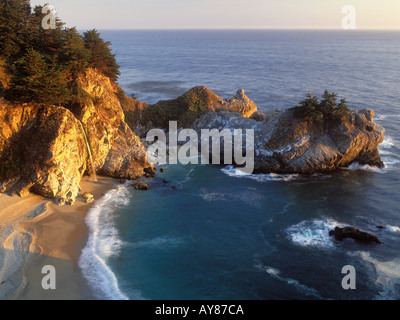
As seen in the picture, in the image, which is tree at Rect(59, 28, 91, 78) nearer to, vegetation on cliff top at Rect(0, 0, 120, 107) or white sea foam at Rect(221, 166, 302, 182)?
vegetation on cliff top at Rect(0, 0, 120, 107)

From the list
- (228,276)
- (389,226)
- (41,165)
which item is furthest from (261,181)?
(41,165)

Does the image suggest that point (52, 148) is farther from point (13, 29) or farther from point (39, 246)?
point (13, 29)

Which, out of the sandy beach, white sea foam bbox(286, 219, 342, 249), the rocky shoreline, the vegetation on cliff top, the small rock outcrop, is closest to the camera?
the sandy beach

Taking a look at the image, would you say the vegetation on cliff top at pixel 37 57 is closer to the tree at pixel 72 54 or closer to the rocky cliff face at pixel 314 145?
the tree at pixel 72 54

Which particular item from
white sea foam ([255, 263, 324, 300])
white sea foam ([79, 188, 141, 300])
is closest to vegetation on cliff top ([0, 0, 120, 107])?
white sea foam ([79, 188, 141, 300])

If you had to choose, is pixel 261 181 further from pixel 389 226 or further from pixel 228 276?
pixel 228 276

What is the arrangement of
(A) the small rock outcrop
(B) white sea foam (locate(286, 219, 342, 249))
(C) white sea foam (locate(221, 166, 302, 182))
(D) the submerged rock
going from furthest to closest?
(C) white sea foam (locate(221, 166, 302, 182)) → (D) the submerged rock → (A) the small rock outcrop → (B) white sea foam (locate(286, 219, 342, 249))

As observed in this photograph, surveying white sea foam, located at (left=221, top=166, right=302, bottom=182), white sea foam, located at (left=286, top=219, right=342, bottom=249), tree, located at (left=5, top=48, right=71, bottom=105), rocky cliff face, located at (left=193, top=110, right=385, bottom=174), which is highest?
tree, located at (left=5, top=48, right=71, bottom=105)
